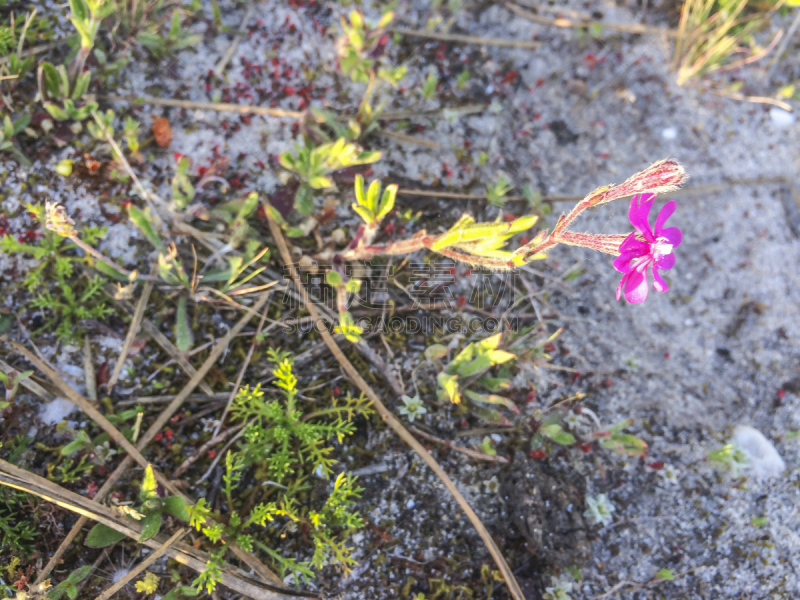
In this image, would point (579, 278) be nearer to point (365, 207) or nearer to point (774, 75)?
point (365, 207)

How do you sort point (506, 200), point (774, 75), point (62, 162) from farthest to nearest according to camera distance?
point (774, 75), point (506, 200), point (62, 162)

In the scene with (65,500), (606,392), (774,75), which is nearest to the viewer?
(65,500)

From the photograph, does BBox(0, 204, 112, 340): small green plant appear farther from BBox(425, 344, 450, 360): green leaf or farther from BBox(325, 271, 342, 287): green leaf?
BBox(425, 344, 450, 360): green leaf

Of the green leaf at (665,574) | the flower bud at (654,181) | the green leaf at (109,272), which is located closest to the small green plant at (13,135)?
the green leaf at (109,272)

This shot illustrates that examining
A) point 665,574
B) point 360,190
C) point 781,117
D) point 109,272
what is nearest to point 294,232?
point 360,190

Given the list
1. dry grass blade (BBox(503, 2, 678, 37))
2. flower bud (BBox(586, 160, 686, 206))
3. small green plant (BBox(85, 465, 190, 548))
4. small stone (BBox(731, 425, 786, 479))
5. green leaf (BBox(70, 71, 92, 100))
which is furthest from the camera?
dry grass blade (BBox(503, 2, 678, 37))

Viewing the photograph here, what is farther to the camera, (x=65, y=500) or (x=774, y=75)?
(x=774, y=75)

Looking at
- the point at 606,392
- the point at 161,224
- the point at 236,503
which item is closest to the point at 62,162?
the point at 161,224

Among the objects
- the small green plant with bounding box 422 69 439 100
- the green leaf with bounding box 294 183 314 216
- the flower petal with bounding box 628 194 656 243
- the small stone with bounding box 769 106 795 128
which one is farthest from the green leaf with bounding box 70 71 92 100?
the small stone with bounding box 769 106 795 128
